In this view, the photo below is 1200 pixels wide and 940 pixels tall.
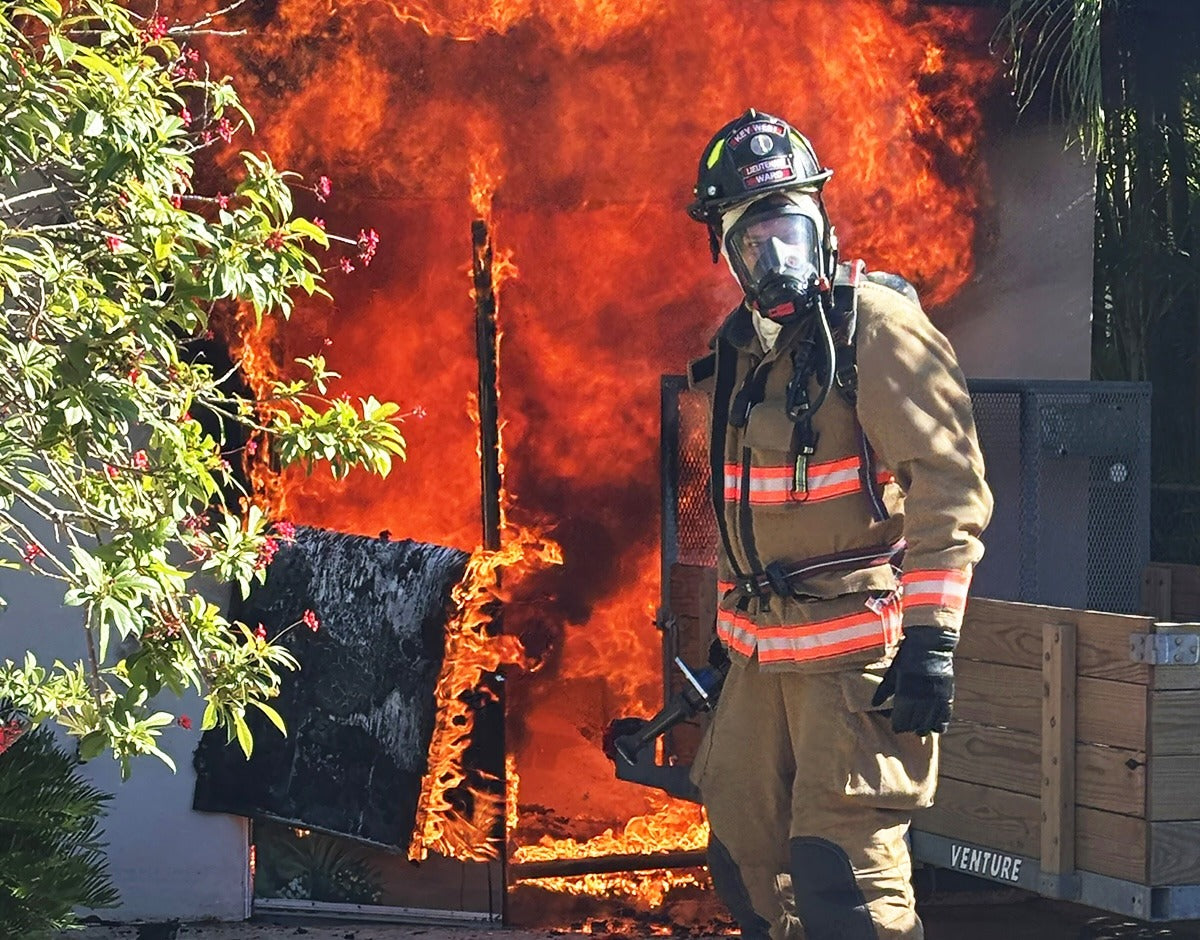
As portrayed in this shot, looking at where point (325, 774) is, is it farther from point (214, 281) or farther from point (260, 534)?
point (214, 281)

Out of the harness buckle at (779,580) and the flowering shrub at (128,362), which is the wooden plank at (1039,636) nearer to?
the harness buckle at (779,580)

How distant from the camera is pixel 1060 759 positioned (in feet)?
13.4

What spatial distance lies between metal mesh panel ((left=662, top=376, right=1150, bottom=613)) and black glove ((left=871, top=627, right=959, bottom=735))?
1942 millimetres

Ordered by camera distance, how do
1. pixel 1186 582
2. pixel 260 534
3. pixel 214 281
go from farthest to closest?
pixel 1186 582, pixel 260 534, pixel 214 281

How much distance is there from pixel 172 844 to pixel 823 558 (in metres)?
3.00

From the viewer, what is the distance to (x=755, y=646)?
405 centimetres

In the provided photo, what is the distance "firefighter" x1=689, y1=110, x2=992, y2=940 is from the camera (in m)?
3.74

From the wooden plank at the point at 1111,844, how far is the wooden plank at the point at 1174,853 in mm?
22

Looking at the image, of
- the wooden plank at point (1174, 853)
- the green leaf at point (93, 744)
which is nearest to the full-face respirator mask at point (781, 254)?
the wooden plank at point (1174, 853)

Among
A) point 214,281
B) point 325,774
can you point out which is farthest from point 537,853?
point 214,281

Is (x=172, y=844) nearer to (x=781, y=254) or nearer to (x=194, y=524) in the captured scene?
(x=194, y=524)

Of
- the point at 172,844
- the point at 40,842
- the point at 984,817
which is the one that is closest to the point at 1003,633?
the point at 984,817

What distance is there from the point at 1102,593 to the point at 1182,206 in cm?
180

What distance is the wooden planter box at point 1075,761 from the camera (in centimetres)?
390
